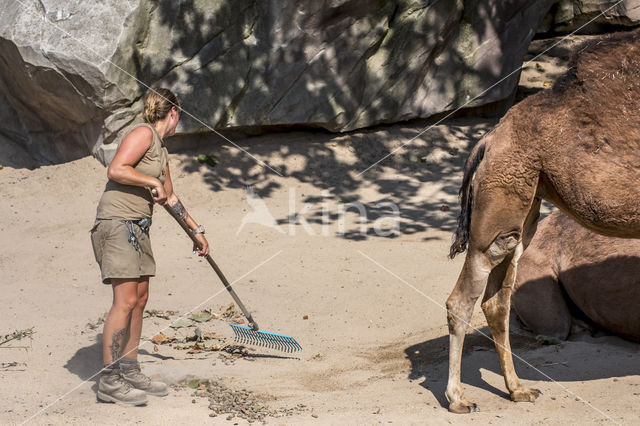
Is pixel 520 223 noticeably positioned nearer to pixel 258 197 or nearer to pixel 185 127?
pixel 258 197

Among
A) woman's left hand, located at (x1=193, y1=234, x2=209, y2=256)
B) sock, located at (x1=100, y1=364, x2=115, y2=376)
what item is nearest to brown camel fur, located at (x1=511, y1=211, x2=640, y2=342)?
woman's left hand, located at (x1=193, y1=234, x2=209, y2=256)

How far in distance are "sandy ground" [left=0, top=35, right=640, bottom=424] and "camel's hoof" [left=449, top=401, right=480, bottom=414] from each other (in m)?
0.07

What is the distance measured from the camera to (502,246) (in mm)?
4539

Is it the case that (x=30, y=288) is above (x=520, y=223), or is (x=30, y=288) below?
below

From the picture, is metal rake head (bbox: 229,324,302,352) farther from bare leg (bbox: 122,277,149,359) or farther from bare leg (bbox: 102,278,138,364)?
bare leg (bbox: 102,278,138,364)

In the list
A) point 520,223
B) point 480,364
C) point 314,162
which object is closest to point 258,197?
point 314,162

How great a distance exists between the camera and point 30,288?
6.99 metres

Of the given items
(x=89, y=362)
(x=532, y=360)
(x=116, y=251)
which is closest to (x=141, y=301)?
(x=116, y=251)

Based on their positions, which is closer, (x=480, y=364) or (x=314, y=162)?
(x=480, y=364)

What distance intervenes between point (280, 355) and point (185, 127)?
17.3 ft

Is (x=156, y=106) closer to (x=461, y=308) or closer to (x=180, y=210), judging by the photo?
(x=180, y=210)

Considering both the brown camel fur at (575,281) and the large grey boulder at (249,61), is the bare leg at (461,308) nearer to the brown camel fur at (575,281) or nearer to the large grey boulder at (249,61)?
the brown camel fur at (575,281)

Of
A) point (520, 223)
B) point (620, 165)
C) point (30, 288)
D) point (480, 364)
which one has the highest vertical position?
point (620, 165)

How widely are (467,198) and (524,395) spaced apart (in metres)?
1.24
